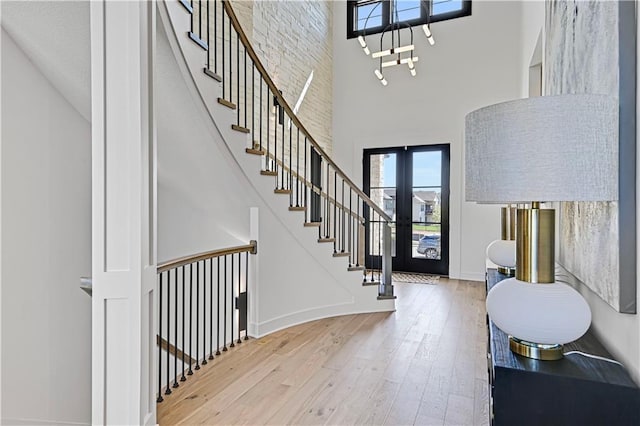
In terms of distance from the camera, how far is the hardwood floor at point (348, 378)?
205 centimetres

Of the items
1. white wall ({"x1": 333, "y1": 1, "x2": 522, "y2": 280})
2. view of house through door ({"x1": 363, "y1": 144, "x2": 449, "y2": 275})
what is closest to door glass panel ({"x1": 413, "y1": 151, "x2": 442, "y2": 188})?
view of house through door ({"x1": 363, "y1": 144, "x2": 449, "y2": 275})

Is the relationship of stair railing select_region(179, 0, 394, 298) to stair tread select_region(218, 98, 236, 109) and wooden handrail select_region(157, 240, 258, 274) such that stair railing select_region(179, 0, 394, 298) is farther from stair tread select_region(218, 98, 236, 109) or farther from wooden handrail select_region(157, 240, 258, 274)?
wooden handrail select_region(157, 240, 258, 274)

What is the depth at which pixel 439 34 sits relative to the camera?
6.02 metres

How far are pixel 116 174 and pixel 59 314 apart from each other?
1611mm

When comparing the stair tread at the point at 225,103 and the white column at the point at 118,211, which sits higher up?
the stair tread at the point at 225,103

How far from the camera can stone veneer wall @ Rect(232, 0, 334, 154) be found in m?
5.02

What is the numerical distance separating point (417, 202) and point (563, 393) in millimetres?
5359

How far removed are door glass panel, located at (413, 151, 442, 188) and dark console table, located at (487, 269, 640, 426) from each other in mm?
5230

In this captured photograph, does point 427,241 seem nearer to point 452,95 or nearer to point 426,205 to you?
point 426,205

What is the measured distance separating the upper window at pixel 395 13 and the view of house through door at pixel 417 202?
2.15 m

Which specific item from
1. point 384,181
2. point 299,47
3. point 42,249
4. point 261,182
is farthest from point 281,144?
point 42,249

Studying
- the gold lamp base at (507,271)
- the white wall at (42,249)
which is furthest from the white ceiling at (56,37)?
the gold lamp base at (507,271)

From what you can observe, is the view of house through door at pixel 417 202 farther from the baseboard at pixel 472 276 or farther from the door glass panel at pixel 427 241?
the baseboard at pixel 472 276

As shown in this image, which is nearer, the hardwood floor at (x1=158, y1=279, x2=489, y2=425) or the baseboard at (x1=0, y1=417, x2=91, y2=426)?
the hardwood floor at (x1=158, y1=279, x2=489, y2=425)
